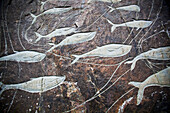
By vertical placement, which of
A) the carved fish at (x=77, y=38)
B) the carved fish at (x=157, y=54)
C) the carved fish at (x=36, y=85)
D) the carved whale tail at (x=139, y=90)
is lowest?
the carved whale tail at (x=139, y=90)

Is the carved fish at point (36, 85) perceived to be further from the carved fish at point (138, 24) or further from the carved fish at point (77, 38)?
the carved fish at point (138, 24)

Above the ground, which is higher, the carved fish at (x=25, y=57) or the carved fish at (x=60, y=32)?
the carved fish at (x=60, y=32)

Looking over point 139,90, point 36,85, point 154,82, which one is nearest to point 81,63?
point 36,85

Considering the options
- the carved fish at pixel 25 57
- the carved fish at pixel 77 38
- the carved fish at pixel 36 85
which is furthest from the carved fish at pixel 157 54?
the carved fish at pixel 25 57

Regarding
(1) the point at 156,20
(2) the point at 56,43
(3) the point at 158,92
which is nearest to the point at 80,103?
(2) the point at 56,43

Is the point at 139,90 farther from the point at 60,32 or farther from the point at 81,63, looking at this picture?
the point at 60,32

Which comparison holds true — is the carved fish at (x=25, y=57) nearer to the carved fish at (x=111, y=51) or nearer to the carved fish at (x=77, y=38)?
the carved fish at (x=77, y=38)
